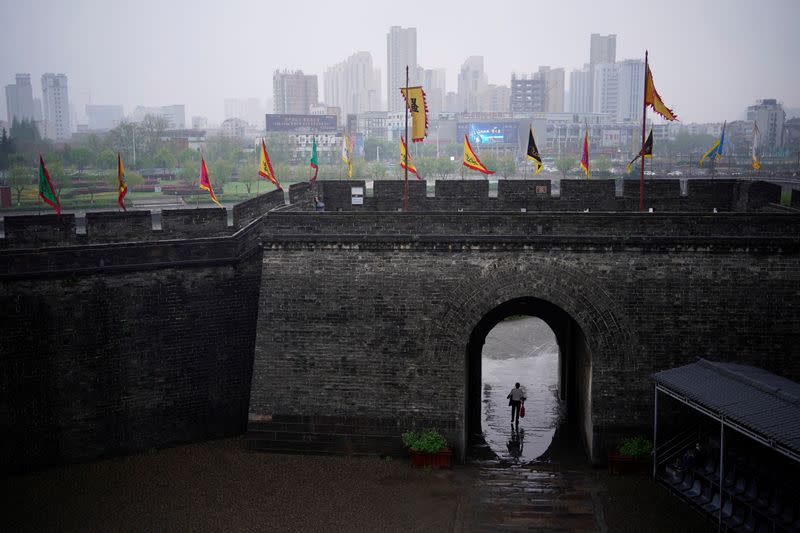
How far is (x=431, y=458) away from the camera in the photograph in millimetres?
15281

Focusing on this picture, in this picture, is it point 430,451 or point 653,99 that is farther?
point 653,99

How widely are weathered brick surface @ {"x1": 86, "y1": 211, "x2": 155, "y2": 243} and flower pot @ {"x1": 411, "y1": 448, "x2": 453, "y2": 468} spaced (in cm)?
743

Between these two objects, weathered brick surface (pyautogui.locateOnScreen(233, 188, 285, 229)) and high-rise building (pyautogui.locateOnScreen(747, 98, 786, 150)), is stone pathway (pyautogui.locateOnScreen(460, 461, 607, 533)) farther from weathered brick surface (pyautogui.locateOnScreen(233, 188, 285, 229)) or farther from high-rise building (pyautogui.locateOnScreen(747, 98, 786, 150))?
high-rise building (pyautogui.locateOnScreen(747, 98, 786, 150))

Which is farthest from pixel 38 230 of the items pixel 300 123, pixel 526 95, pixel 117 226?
pixel 526 95

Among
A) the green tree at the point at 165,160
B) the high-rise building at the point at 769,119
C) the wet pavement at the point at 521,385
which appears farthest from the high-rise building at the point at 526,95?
the wet pavement at the point at 521,385

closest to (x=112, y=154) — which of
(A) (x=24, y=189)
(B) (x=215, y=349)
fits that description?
(A) (x=24, y=189)

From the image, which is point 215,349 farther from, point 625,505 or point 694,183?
point 694,183

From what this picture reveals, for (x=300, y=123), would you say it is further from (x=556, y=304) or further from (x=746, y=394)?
(x=746, y=394)

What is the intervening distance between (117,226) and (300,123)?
10446 centimetres

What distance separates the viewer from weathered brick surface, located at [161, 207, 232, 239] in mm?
17909

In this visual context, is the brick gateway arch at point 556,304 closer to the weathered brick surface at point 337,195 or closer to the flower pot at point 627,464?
the flower pot at point 627,464

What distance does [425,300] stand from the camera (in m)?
15.6

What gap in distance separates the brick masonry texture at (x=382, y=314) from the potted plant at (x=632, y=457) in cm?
39

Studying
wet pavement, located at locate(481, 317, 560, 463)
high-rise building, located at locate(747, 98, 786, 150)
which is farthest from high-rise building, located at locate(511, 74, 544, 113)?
wet pavement, located at locate(481, 317, 560, 463)
